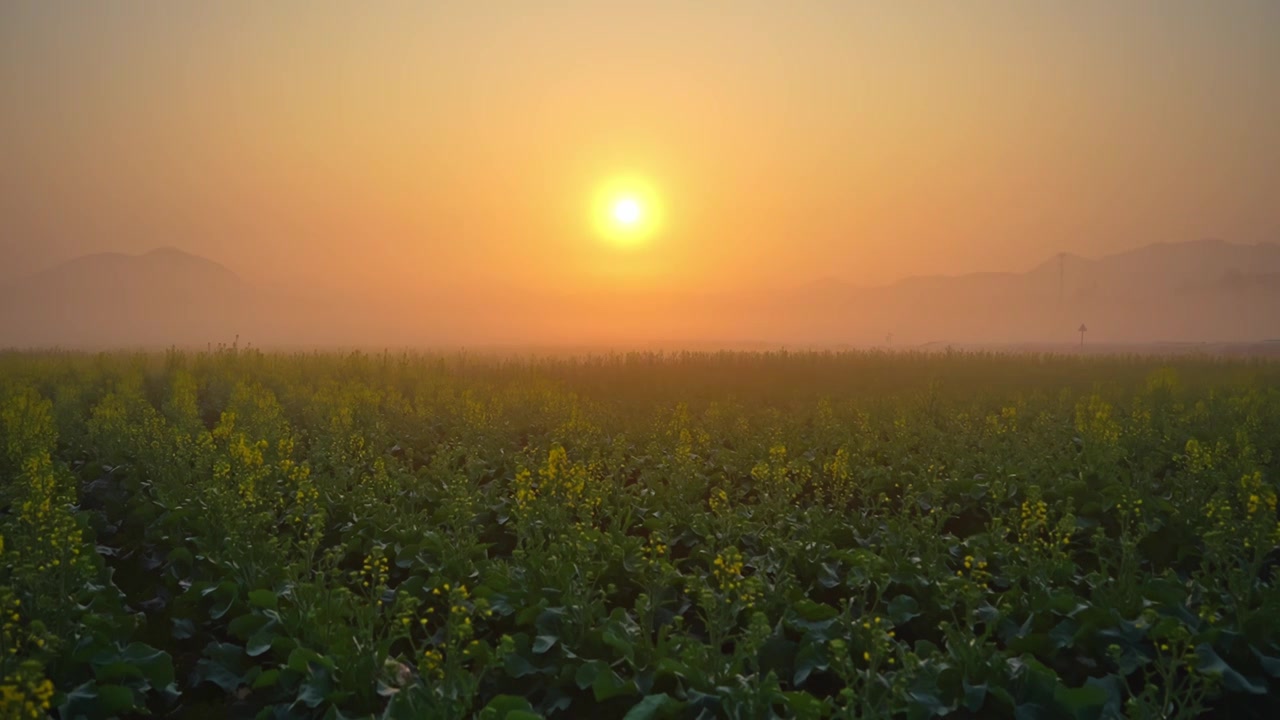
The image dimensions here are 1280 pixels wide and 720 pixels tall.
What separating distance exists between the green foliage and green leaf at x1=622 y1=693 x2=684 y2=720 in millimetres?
14

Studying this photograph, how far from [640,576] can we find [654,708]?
7.56 feet

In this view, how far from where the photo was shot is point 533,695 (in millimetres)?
5273

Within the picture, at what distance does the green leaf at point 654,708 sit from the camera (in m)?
4.32

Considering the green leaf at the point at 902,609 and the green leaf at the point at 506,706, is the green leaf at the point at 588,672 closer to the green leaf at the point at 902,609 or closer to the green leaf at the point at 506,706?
the green leaf at the point at 506,706

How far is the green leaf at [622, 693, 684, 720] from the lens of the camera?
4.32 m

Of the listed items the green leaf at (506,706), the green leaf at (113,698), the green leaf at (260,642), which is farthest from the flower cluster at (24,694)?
the green leaf at (506,706)

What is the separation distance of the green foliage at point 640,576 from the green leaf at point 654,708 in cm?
1

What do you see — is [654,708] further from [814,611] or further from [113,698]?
[113,698]

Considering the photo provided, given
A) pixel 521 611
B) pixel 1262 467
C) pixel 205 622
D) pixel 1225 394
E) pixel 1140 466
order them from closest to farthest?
1. pixel 521 611
2. pixel 205 622
3. pixel 1262 467
4. pixel 1140 466
5. pixel 1225 394

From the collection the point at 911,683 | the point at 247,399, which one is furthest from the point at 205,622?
the point at 247,399

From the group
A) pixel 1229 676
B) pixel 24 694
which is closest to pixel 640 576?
pixel 1229 676

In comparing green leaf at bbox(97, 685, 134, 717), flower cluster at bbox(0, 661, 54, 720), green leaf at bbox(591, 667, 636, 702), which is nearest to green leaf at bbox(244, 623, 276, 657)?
green leaf at bbox(97, 685, 134, 717)

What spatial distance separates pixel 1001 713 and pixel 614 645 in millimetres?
2380

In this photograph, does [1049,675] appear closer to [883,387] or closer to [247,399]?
[247,399]
